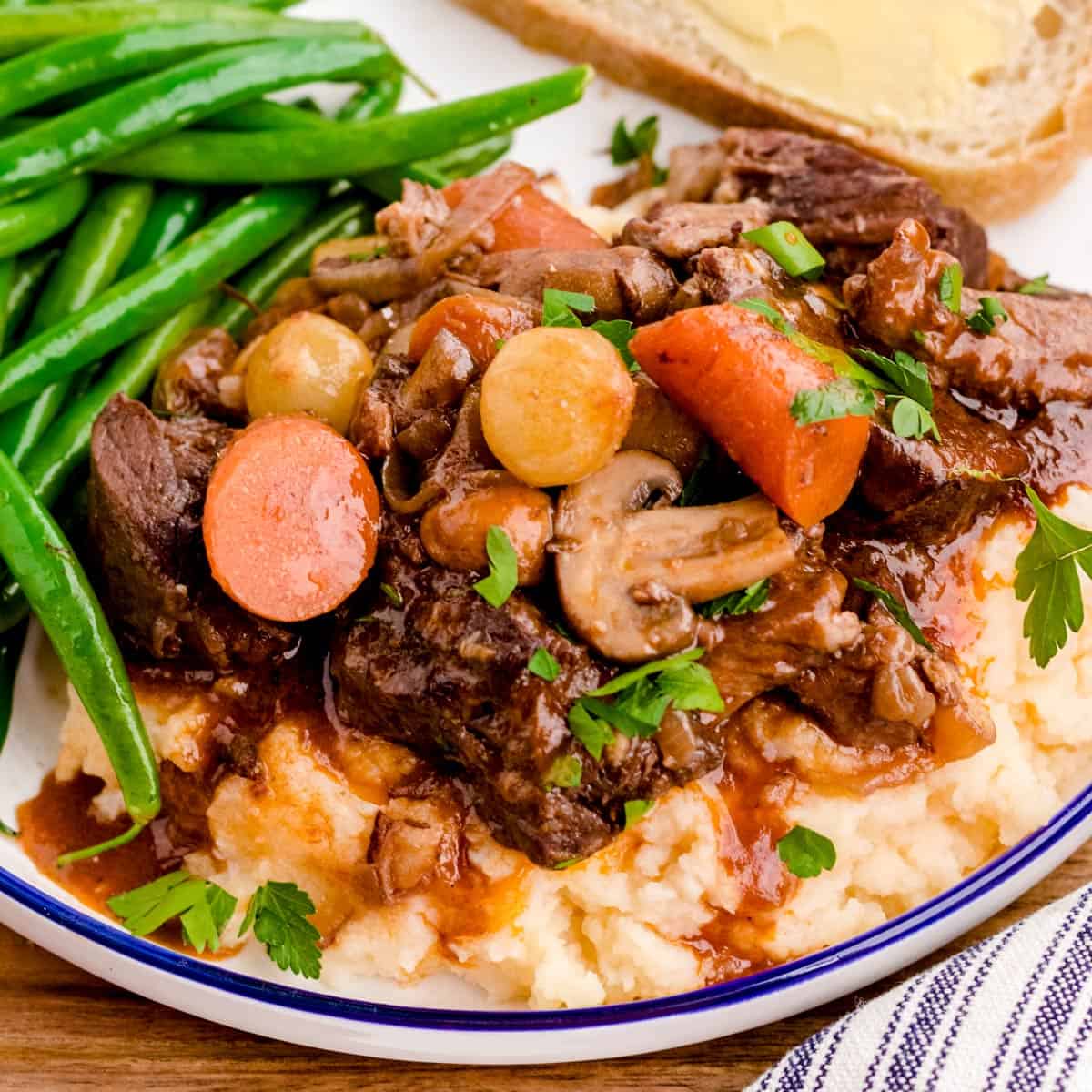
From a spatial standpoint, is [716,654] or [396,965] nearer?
[716,654]

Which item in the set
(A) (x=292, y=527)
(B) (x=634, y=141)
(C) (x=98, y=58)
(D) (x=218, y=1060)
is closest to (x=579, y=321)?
(A) (x=292, y=527)

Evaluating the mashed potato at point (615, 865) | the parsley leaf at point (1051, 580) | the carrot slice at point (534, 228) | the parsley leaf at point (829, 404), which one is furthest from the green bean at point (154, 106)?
the parsley leaf at point (1051, 580)

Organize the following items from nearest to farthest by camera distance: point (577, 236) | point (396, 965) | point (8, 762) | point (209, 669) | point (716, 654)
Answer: point (716, 654), point (396, 965), point (209, 669), point (8, 762), point (577, 236)

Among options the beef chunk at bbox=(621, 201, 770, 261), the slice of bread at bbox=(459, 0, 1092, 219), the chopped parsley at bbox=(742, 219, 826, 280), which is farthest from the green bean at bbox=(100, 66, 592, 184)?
the chopped parsley at bbox=(742, 219, 826, 280)

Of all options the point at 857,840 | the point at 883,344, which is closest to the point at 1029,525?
the point at 883,344

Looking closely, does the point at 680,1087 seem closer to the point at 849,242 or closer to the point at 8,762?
the point at 8,762

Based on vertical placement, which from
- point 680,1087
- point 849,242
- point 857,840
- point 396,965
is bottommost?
point 680,1087

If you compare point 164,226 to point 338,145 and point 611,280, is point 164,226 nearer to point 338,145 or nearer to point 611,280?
point 338,145
